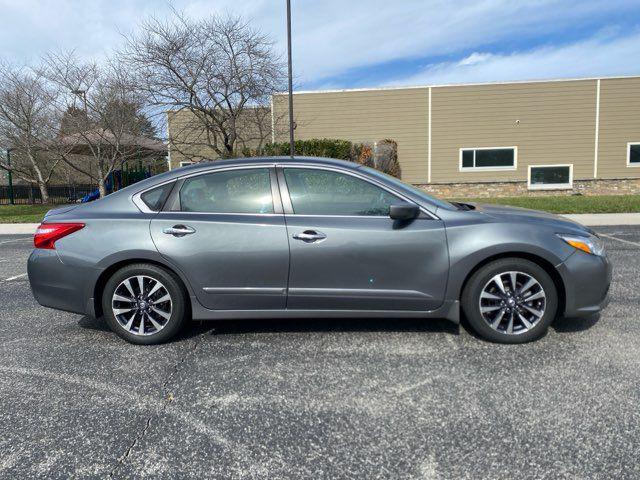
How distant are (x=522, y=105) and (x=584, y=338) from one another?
20.0 meters

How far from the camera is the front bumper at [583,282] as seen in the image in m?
3.56

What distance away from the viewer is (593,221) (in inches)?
472

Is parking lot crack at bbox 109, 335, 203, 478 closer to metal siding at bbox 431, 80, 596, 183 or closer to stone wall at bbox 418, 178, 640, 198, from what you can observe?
stone wall at bbox 418, 178, 640, 198

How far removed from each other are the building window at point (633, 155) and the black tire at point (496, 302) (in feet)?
72.3

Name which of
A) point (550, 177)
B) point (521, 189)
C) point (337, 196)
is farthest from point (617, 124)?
point (337, 196)

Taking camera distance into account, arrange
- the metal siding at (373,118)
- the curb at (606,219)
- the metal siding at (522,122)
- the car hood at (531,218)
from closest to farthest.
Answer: the car hood at (531,218) → the curb at (606,219) → the metal siding at (522,122) → the metal siding at (373,118)

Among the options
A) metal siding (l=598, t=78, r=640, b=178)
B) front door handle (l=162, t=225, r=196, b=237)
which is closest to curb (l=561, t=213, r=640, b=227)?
metal siding (l=598, t=78, r=640, b=178)

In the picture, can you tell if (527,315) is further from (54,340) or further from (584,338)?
(54,340)

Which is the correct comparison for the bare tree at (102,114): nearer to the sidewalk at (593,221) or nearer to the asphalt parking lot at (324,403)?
the sidewalk at (593,221)

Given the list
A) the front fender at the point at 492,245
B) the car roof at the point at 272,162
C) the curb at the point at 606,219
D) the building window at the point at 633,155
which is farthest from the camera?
the building window at the point at 633,155

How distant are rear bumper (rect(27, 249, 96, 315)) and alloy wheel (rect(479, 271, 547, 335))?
10.3ft

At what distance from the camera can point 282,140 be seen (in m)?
21.1

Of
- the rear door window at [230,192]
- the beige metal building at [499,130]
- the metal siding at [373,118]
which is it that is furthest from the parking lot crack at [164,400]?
the metal siding at [373,118]

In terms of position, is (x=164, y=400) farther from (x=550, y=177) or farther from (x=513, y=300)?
(x=550, y=177)
